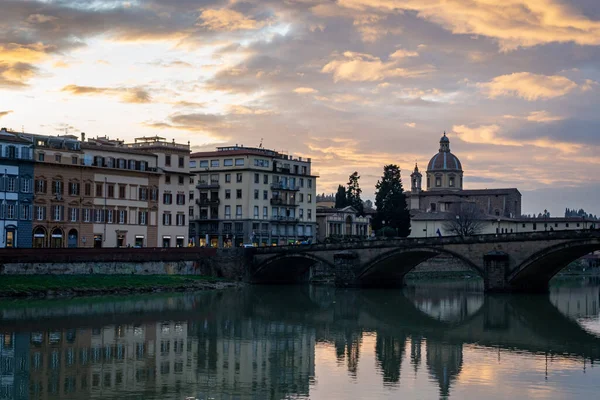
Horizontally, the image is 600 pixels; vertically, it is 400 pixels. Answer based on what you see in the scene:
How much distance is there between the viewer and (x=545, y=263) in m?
78.6

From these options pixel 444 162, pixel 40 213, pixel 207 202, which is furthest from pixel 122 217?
pixel 444 162

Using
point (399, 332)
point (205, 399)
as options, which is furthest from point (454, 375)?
point (399, 332)

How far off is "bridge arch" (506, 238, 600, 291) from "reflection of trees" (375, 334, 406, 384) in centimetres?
2910

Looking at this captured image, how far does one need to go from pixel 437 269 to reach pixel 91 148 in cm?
5143

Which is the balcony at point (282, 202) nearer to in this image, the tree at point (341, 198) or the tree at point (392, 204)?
the tree at point (392, 204)

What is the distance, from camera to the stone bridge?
75.9 metres

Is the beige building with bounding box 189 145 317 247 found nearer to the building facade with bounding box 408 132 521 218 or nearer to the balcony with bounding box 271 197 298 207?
the balcony with bounding box 271 197 298 207

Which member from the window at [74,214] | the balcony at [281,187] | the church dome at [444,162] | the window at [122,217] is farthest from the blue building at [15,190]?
the church dome at [444,162]

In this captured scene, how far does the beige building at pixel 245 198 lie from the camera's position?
113438 mm

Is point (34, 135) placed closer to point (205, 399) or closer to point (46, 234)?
point (46, 234)

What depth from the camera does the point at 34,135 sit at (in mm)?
87250

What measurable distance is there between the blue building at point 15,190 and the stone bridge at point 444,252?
2307 centimetres

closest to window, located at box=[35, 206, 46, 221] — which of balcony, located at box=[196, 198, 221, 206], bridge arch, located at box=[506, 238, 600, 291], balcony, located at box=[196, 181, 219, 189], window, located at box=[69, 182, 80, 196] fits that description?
window, located at box=[69, 182, 80, 196]

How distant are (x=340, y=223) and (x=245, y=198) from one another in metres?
28.6
